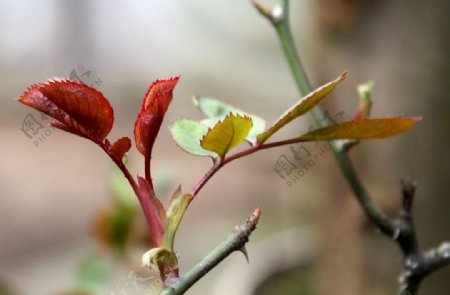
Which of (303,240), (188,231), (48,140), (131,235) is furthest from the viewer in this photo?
(48,140)

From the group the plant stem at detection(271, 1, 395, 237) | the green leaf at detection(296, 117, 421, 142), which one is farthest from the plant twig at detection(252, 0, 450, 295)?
the green leaf at detection(296, 117, 421, 142)

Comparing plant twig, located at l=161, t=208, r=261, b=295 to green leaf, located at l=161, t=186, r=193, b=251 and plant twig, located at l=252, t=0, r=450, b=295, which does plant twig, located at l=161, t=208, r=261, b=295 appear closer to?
green leaf, located at l=161, t=186, r=193, b=251

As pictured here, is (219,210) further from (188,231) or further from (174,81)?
(174,81)

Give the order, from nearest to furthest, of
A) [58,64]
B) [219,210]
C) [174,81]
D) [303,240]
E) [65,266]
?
[174,81] < [303,240] < [65,266] < [219,210] < [58,64]

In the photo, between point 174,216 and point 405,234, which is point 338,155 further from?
point 174,216

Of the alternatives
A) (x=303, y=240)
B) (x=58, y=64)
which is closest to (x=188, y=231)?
(x=303, y=240)

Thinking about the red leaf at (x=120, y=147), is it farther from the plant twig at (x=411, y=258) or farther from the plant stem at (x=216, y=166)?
the plant twig at (x=411, y=258)
